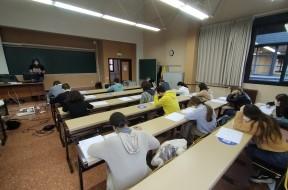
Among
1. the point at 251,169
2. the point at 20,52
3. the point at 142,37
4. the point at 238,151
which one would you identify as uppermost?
the point at 142,37

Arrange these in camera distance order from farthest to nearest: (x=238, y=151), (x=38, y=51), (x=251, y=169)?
(x=38, y=51) < (x=251, y=169) < (x=238, y=151)

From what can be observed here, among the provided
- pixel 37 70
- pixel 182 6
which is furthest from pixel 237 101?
pixel 37 70

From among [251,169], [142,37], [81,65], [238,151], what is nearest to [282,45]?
[251,169]

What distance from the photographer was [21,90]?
5.65m

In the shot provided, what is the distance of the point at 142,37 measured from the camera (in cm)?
859

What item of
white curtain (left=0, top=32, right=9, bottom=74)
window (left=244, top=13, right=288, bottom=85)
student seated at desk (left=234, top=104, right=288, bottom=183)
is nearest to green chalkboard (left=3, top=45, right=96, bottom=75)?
white curtain (left=0, top=32, right=9, bottom=74)

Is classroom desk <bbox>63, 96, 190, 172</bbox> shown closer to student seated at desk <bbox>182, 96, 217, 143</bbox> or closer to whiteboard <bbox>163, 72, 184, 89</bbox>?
student seated at desk <bbox>182, 96, 217, 143</bbox>

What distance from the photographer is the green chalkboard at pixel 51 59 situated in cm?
602

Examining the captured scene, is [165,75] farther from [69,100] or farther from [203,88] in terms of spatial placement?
[69,100]

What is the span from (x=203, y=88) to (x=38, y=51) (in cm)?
726

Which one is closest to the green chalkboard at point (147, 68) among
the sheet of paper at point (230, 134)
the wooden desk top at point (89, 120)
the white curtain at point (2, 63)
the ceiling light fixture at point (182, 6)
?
the ceiling light fixture at point (182, 6)

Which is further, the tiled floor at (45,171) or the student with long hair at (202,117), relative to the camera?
the student with long hair at (202,117)

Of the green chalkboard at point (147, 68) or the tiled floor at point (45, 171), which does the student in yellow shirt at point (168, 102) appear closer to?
the tiled floor at point (45, 171)

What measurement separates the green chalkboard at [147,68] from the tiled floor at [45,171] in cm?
576
